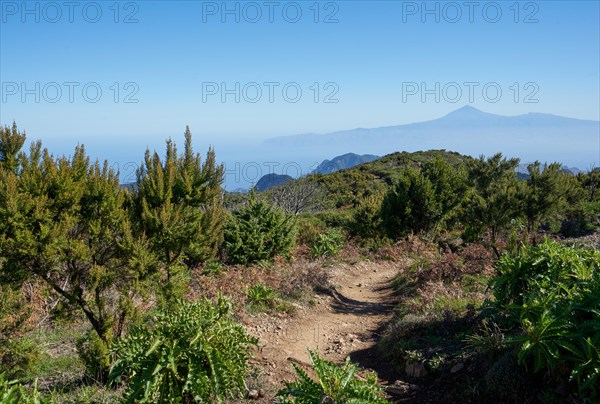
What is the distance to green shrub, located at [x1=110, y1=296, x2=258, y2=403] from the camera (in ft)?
12.4

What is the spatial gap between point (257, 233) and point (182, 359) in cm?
1011

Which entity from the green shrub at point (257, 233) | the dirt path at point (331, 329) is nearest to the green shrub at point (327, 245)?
the green shrub at point (257, 233)

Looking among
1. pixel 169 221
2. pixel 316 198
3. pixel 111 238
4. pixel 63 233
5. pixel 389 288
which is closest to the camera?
pixel 63 233

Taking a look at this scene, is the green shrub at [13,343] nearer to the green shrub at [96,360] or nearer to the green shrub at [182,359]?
the green shrub at [96,360]

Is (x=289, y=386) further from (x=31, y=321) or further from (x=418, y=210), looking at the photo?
(x=418, y=210)

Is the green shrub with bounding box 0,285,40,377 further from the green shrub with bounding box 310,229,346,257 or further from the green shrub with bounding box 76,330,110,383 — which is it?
the green shrub with bounding box 310,229,346,257

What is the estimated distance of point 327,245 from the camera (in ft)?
54.4

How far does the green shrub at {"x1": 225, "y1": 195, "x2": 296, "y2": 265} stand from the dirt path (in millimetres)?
2246

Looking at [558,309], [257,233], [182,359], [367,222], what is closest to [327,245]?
[257,233]

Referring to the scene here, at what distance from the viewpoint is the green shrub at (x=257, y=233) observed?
13695 millimetres

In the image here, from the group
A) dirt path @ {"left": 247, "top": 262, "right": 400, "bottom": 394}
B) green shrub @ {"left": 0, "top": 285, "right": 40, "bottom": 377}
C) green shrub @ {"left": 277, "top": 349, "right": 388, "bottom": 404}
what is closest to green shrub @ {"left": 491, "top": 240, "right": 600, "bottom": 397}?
green shrub @ {"left": 277, "top": 349, "right": 388, "bottom": 404}

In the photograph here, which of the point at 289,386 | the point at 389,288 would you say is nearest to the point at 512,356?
the point at 289,386

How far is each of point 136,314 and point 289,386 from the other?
356 cm

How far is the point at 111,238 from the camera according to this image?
677 cm
